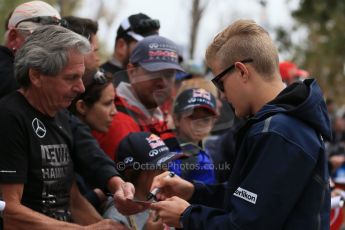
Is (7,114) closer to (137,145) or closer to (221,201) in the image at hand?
(137,145)

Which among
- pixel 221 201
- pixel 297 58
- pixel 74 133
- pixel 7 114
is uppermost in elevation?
pixel 7 114

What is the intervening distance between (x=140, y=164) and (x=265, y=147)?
4.24 ft

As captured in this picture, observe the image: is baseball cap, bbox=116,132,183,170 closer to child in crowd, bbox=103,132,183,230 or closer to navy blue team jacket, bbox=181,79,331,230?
child in crowd, bbox=103,132,183,230

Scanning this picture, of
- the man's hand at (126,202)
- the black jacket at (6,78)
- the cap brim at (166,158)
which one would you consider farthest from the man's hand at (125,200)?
the black jacket at (6,78)

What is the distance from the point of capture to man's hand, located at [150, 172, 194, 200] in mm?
3773

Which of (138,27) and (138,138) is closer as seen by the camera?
(138,138)

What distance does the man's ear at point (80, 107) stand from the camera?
498 centimetres

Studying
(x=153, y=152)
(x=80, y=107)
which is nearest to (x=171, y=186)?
(x=153, y=152)

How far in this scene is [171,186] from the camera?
3.89m

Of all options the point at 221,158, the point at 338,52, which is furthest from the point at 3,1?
the point at 338,52

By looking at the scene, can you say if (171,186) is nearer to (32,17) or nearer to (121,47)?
(32,17)

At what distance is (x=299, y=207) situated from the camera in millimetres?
3182

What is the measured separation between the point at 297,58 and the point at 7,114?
2594 centimetres

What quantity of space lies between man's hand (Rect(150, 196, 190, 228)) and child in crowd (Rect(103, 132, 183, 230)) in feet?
2.00
